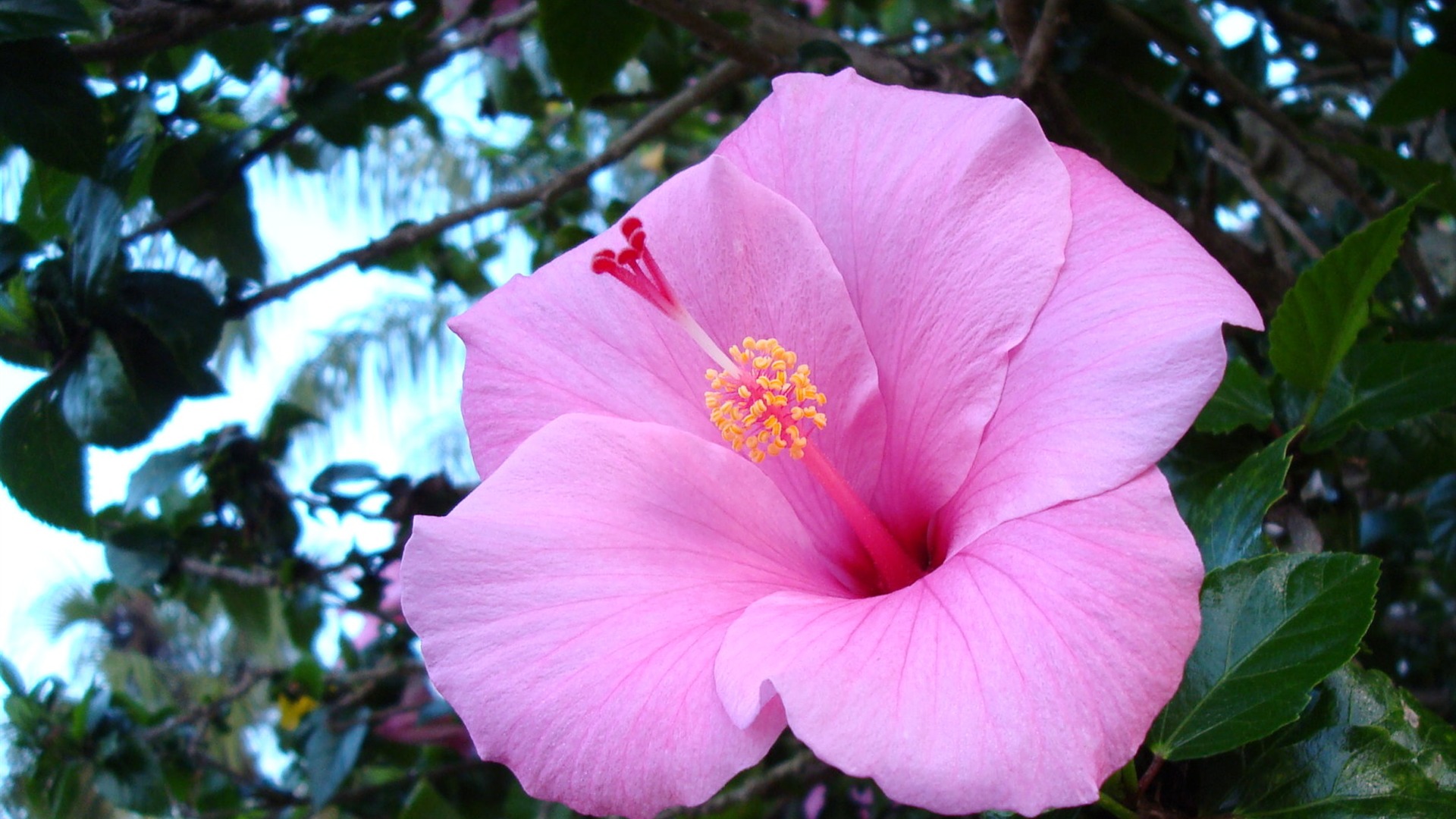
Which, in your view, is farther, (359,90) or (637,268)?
Result: (359,90)

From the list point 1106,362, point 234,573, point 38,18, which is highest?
point 38,18

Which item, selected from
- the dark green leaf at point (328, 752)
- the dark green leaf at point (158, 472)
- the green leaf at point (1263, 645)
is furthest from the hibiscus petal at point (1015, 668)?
the dark green leaf at point (328, 752)

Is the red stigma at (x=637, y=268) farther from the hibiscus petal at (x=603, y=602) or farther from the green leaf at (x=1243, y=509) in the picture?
the green leaf at (x=1243, y=509)

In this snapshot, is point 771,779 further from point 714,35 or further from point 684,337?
point 714,35

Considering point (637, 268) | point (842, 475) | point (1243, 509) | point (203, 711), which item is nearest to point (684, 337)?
point (637, 268)

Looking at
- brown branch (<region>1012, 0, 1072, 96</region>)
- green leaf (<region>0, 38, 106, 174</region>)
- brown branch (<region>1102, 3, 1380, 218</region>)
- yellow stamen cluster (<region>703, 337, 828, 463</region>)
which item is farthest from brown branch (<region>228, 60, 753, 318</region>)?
yellow stamen cluster (<region>703, 337, 828, 463</region>)

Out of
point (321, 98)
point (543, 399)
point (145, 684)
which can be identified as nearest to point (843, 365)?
point (543, 399)

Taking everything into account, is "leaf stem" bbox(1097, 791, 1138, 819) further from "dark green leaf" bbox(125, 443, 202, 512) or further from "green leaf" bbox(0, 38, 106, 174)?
"dark green leaf" bbox(125, 443, 202, 512)
